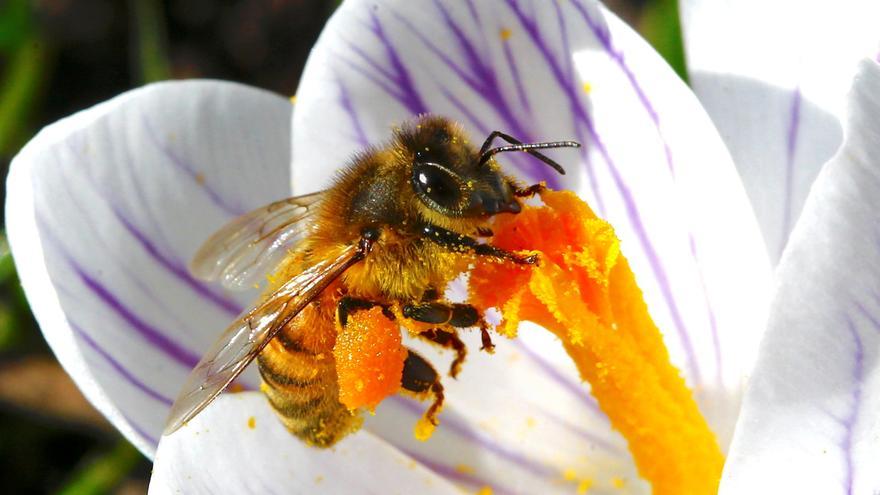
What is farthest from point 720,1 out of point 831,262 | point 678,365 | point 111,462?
point 111,462

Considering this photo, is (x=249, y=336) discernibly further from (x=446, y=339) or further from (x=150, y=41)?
(x=150, y=41)

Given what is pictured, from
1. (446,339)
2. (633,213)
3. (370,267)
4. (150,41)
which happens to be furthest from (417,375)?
(150,41)

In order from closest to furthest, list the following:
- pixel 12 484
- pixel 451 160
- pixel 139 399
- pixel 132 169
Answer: pixel 451 160 → pixel 139 399 → pixel 132 169 → pixel 12 484

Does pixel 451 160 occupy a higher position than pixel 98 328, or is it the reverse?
pixel 451 160

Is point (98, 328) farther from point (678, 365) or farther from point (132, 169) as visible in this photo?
point (678, 365)

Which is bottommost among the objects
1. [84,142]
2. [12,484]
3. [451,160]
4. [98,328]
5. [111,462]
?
[12,484]
